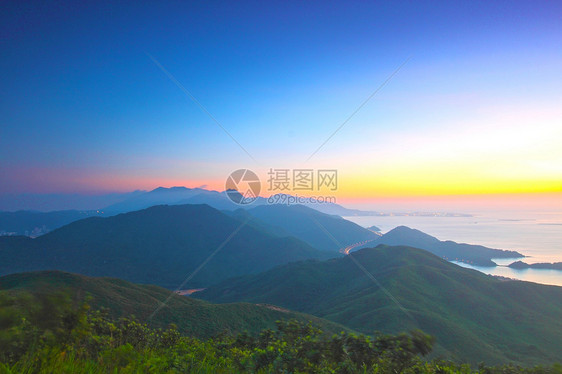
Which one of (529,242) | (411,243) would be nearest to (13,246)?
(411,243)

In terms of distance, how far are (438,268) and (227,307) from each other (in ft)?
181

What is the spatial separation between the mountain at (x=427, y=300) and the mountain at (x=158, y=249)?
3981 cm

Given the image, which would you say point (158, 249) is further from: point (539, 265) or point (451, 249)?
point (539, 265)

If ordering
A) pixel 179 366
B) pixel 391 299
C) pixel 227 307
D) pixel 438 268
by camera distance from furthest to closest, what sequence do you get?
pixel 438 268, pixel 391 299, pixel 227 307, pixel 179 366

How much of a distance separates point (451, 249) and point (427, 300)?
119 meters

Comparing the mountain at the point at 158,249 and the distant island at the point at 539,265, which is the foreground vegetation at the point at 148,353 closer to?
the mountain at the point at 158,249

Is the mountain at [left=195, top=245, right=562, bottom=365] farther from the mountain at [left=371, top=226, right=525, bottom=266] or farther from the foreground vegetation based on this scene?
the mountain at [left=371, top=226, right=525, bottom=266]

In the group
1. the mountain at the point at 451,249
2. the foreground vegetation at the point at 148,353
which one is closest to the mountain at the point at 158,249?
the mountain at the point at 451,249

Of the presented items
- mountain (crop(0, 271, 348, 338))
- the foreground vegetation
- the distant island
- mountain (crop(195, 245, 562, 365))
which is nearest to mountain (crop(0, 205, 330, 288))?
mountain (crop(195, 245, 562, 365))

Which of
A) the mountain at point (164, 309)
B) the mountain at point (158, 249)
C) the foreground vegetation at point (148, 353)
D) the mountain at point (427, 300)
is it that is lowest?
the mountain at point (158, 249)

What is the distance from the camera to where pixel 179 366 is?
4.57 m

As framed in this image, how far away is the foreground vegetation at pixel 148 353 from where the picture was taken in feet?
11.5

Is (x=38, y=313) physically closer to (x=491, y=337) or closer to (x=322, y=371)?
(x=322, y=371)

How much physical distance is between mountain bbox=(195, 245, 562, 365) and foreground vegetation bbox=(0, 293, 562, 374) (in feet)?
85.2
